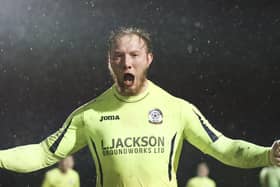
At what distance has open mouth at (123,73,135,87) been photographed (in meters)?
2.20

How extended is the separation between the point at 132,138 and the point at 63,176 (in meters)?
0.92

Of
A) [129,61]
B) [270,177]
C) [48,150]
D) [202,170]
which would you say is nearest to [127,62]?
[129,61]

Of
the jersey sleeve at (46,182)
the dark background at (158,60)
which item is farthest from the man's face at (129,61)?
the jersey sleeve at (46,182)

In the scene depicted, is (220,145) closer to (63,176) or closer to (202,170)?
(202,170)

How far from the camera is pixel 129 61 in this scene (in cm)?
225

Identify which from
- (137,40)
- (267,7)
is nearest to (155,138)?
(137,40)

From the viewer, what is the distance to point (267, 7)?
119 inches

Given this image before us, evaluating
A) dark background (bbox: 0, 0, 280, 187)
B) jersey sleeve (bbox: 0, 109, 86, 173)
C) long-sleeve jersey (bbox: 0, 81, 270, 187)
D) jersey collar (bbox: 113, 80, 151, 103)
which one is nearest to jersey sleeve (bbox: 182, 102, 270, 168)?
long-sleeve jersey (bbox: 0, 81, 270, 187)

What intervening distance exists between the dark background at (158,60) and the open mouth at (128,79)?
678 mm

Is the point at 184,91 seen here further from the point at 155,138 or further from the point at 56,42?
the point at 155,138

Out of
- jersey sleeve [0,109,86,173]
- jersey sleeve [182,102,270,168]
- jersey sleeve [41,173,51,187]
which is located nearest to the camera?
jersey sleeve [182,102,270,168]

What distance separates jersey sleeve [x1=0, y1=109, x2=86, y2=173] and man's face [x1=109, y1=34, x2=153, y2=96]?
173 millimetres

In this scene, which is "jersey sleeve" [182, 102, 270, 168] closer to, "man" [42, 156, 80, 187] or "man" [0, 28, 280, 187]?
"man" [0, 28, 280, 187]

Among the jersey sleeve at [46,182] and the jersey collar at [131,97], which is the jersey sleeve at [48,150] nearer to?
the jersey collar at [131,97]
